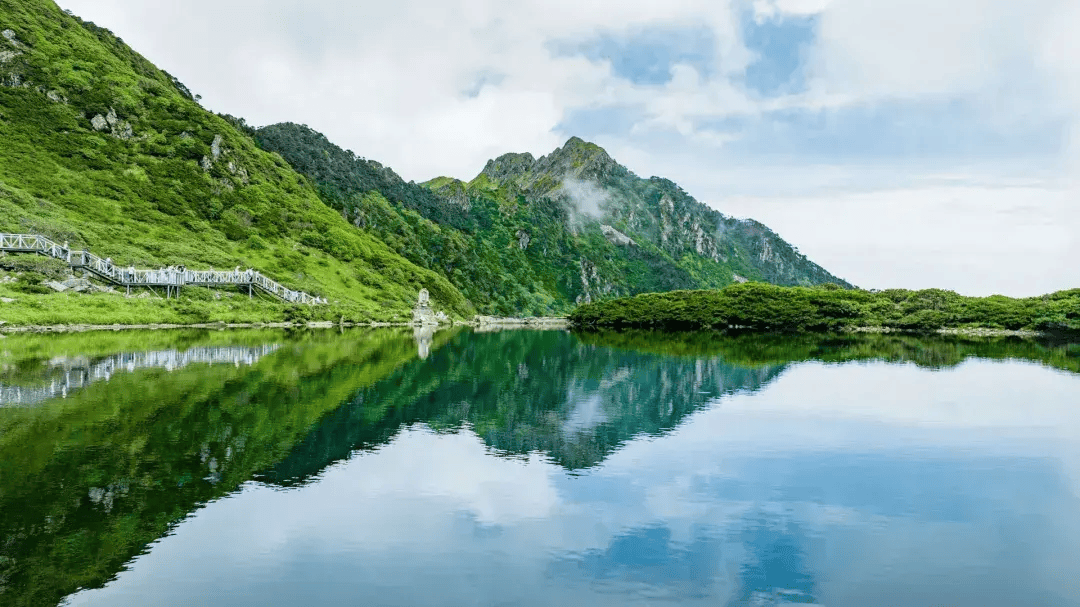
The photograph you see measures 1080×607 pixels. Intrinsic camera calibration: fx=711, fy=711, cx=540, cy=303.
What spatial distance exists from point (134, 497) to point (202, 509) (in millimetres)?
2096

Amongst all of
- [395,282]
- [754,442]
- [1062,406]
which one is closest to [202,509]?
[754,442]

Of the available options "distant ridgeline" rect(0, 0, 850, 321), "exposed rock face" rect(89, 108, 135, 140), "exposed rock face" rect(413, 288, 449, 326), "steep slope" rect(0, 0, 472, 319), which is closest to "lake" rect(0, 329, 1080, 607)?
"distant ridgeline" rect(0, 0, 850, 321)

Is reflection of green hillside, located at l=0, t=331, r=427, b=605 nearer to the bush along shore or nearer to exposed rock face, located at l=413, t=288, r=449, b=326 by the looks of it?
exposed rock face, located at l=413, t=288, r=449, b=326

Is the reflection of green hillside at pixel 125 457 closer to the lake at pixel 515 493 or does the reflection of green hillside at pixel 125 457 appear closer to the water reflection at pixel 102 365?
the lake at pixel 515 493

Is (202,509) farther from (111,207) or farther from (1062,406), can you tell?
(111,207)

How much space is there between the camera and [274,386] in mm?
39656

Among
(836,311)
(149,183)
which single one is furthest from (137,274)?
(836,311)

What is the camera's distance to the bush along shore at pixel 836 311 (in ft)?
408

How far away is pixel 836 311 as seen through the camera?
14050cm

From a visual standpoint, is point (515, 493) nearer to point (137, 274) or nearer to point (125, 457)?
point (125, 457)

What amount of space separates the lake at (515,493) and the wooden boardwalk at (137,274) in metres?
44.4

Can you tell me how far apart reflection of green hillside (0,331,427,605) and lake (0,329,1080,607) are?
11 cm

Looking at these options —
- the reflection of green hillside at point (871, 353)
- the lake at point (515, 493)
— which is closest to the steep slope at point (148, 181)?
the reflection of green hillside at point (871, 353)

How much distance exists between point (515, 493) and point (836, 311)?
133m
